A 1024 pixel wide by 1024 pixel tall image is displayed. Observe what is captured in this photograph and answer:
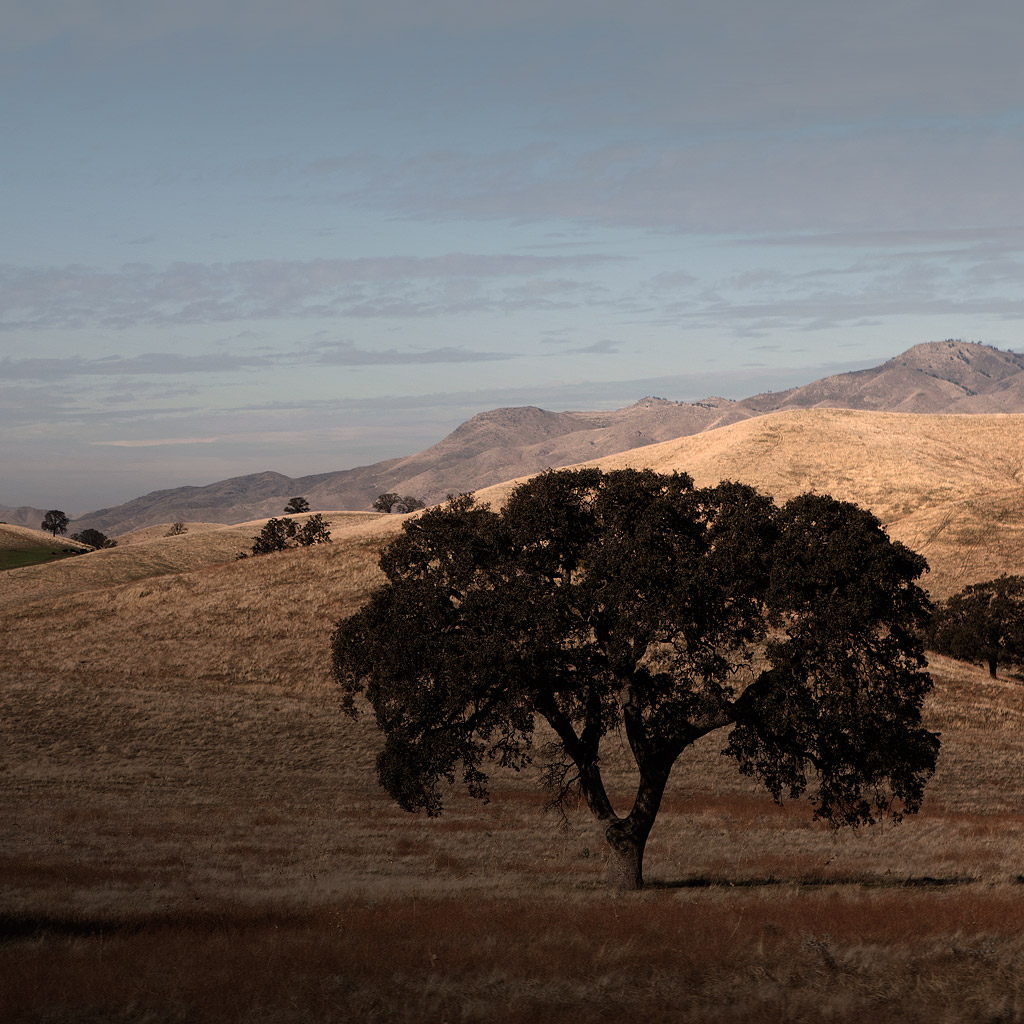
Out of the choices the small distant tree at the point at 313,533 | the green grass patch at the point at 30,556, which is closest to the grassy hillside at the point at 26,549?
the green grass patch at the point at 30,556

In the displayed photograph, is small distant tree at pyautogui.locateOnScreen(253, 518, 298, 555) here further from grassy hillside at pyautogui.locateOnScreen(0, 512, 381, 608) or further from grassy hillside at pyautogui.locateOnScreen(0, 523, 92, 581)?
grassy hillside at pyautogui.locateOnScreen(0, 523, 92, 581)

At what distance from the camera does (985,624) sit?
71500 mm

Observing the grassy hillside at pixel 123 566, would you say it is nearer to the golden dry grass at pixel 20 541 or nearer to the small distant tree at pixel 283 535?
the small distant tree at pixel 283 535

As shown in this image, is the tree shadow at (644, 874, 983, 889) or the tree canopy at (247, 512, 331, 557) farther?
the tree canopy at (247, 512, 331, 557)

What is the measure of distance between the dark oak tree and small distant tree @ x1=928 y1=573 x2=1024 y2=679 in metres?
53.6

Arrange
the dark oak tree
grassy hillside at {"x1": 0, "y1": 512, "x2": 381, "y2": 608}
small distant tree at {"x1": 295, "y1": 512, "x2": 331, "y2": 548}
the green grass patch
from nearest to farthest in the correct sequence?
the dark oak tree, grassy hillside at {"x1": 0, "y1": 512, "x2": 381, "y2": 608}, small distant tree at {"x1": 295, "y1": 512, "x2": 331, "y2": 548}, the green grass patch

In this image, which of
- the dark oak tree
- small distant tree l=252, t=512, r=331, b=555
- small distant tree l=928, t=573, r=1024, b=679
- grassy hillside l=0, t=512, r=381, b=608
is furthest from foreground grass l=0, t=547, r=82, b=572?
the dark oak tree

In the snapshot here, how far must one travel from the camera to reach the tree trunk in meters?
24.6

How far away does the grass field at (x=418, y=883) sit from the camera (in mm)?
13359

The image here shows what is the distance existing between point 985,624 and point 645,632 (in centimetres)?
5927

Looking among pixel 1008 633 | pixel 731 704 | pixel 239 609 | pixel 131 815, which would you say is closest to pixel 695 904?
pixel 731 704

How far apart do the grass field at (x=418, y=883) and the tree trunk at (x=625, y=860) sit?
26.9 inches

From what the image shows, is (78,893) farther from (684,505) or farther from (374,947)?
(684,505)

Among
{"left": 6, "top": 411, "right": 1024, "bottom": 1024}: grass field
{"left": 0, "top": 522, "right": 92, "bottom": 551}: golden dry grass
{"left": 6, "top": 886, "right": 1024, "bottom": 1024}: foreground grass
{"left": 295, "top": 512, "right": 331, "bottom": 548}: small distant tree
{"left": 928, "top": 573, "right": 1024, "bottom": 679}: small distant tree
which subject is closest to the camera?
{"left": 6, "top": 886, "right": 1024, "bottom": 1024}: foreground grass
